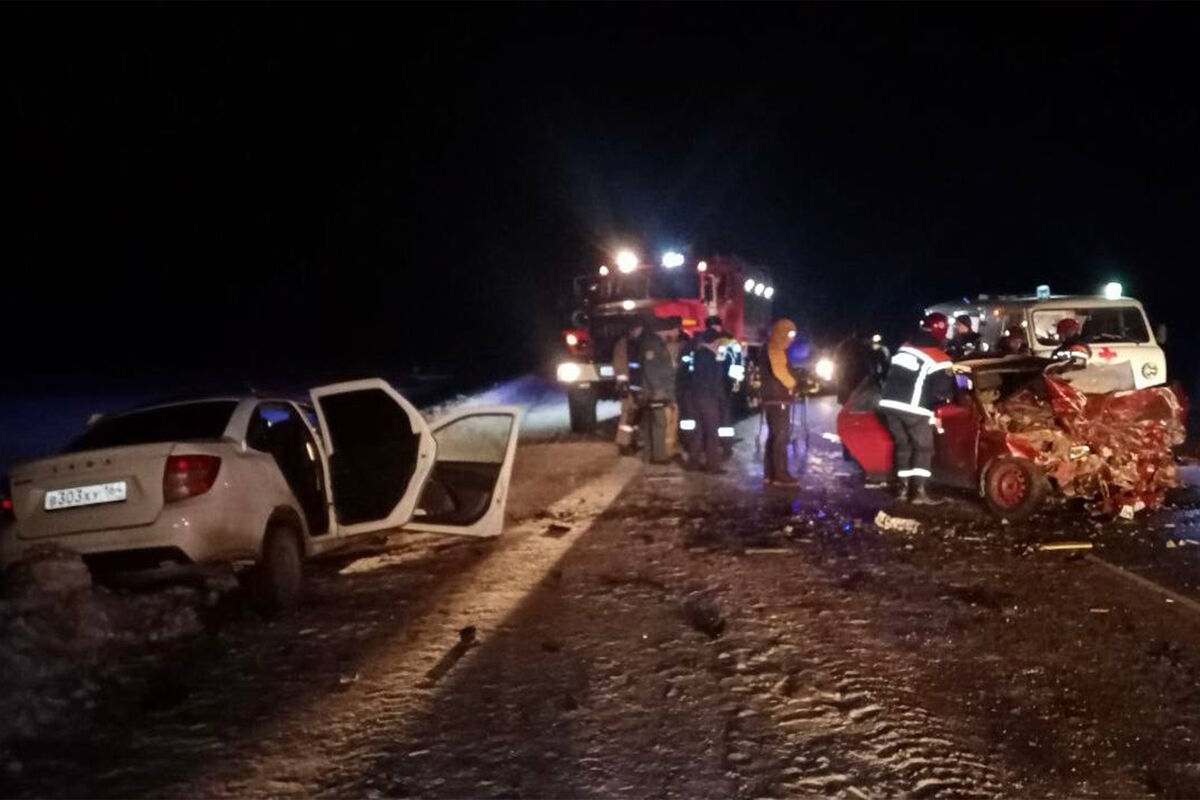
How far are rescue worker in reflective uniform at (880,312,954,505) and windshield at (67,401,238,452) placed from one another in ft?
19.3

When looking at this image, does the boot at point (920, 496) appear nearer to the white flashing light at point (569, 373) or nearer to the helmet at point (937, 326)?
the helmet at point (937, 326)

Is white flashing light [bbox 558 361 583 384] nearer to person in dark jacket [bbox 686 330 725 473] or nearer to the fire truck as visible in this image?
the fire truck

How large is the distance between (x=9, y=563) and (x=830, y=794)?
193 inches

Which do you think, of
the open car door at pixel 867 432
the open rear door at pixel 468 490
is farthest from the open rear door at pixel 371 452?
the open car door at pixel 867 432

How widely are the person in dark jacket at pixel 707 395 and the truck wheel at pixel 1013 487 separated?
3451 millimetres

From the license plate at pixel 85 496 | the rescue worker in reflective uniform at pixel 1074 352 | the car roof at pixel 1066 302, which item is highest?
the car roof at pixel 1066 302

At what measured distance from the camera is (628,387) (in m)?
14.1

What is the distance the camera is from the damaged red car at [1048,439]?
30.4 ft

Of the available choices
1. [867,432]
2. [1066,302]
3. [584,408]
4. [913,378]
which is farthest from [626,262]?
[913,378]

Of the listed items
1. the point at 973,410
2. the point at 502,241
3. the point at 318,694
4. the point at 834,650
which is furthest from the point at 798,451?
the point at 502,241

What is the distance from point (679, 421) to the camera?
1289 centimetres

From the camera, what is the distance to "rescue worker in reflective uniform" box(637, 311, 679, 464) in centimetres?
1282

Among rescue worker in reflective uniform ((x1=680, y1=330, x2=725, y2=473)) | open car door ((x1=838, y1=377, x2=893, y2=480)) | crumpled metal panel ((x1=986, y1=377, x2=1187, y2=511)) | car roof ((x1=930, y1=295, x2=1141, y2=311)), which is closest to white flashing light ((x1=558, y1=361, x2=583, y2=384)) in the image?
rescue worker in reflective uniform ((x1=680, y1=330, x2=725, y2=473))

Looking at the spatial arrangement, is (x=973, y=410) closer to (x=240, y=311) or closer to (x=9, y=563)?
(x=9, y=563)
